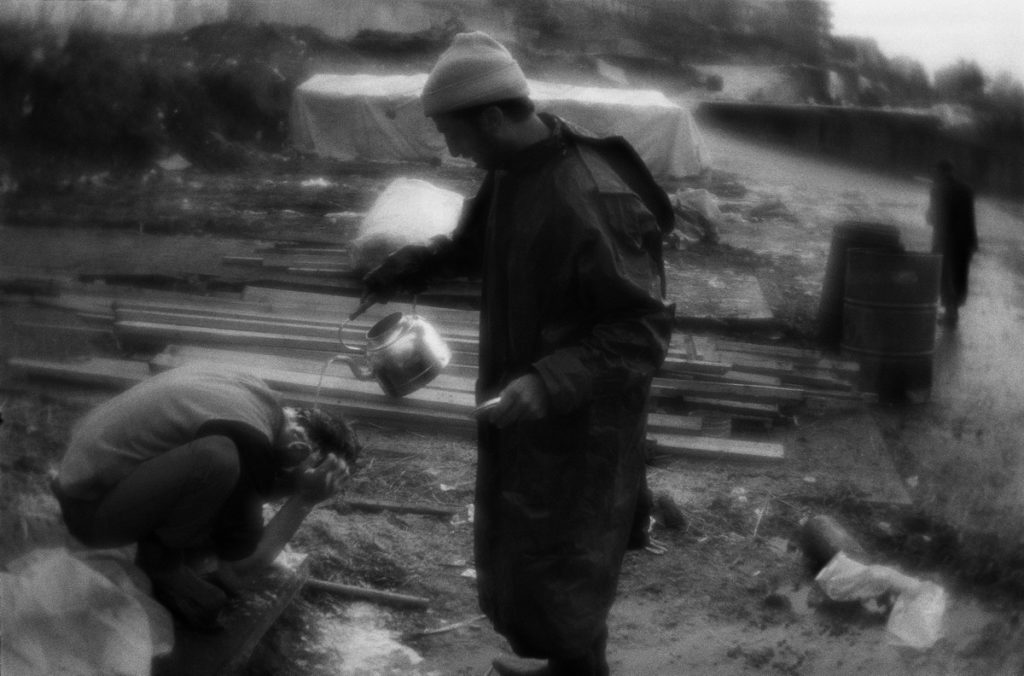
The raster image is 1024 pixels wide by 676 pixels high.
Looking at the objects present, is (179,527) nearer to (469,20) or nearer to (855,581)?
(855,581)

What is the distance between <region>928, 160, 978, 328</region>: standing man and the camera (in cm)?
937

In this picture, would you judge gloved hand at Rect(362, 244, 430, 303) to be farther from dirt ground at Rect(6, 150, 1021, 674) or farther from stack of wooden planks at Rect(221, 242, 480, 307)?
stack of wooden planks at Rect(221, 242, 480, 307)

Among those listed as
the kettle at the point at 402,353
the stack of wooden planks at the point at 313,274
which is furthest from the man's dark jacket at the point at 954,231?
the kettle at the point at 402,353

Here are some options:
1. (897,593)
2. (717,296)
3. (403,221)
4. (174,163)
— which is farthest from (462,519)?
(174,163)

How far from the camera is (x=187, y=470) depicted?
3.14 m

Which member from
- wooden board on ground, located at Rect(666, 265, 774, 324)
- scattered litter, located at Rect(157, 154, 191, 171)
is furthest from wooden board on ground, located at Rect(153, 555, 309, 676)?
scattered litter, located at Rect(157, 154, 191, 171)

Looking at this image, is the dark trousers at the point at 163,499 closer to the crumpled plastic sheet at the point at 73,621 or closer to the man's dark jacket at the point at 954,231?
the crumpled plastic sheet at the point at 73,621

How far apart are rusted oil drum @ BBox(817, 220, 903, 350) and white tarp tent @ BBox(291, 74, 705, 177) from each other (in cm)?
1230

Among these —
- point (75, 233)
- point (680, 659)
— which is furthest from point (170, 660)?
point (75, 233)

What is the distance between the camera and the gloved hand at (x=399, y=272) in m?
3.28

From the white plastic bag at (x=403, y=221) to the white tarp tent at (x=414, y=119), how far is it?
10483 millimetres

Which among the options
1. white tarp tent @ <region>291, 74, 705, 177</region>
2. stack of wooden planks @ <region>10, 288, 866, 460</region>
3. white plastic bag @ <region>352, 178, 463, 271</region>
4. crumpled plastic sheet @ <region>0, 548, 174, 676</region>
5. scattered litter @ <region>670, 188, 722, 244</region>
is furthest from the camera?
white tarp tent @ <region>291, 74, 705, 177</region>

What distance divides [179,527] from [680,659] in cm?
187

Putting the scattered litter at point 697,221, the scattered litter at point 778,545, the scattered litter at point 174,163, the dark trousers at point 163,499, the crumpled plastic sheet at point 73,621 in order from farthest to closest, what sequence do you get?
the scattered litter at point 174,163 → the scattered litter at point 697,221 → the scattered litter at point 778,545 → the dark trousers at point 163,499 → the crumpled plastic sheet at point 73,621
